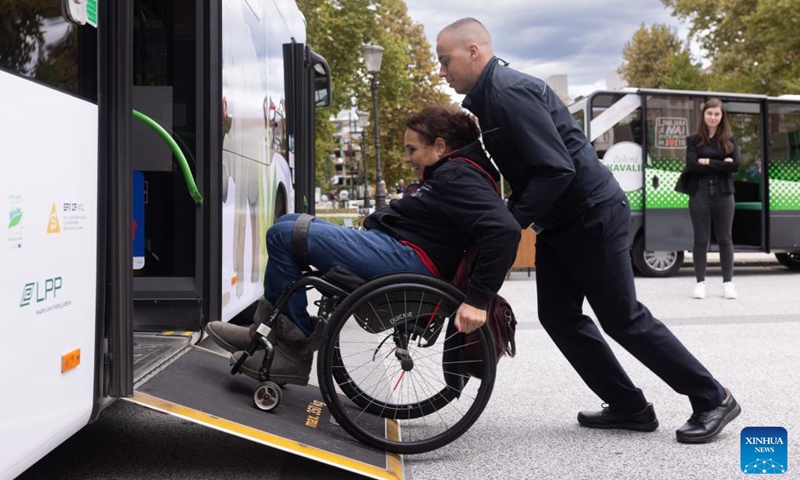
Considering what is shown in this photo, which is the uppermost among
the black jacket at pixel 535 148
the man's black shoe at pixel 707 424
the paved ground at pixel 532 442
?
the black jacket at pixel 535 148

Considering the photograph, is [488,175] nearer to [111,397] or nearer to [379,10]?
[111,397]

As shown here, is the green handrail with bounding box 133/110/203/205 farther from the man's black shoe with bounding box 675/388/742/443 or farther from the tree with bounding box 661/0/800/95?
the tree with bounding box 661/0/800/95

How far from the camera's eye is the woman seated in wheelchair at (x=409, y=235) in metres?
3.52

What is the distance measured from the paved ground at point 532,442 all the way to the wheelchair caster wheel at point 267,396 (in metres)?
0.22

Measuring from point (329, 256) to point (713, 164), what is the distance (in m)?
5.96

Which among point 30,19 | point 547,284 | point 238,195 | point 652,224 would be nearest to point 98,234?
point 30,19

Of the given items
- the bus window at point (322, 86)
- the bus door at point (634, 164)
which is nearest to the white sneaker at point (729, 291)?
the bus door at point (634, 164)

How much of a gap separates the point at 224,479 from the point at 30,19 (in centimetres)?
177

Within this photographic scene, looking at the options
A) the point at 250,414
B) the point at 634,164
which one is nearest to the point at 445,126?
the point at 250,414

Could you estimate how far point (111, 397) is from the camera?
10.2 ft

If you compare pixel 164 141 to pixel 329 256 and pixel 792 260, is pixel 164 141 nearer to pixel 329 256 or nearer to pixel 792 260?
pixel 329 256

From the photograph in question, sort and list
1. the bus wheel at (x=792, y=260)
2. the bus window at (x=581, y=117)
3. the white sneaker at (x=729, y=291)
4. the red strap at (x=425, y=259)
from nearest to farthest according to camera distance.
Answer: the red strap at (x=425, y=259) < the white sneaker at (x=729, y=291) < the bus window at (x=581, y=117) < the bus wheel at (x=792, y=260)

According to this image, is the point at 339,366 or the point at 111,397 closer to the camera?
the point at 111,397

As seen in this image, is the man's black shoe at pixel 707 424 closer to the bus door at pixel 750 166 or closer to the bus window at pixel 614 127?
the bus window at pixel 614 127
